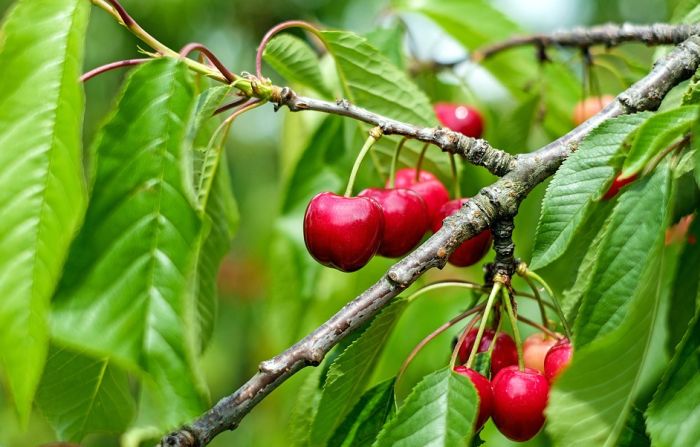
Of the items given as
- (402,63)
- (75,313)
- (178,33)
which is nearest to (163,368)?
(75,313)

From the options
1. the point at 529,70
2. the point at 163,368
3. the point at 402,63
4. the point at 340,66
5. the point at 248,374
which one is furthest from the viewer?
the point at 248,374

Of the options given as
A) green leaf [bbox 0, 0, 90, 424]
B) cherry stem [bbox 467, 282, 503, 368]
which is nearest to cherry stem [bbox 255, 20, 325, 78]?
green leaf [bbox 0, 0, 90, 424]

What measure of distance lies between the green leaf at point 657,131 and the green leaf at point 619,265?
0.19 ft

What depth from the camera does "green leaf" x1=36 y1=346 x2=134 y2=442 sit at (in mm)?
1174

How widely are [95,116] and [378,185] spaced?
3.63 metres

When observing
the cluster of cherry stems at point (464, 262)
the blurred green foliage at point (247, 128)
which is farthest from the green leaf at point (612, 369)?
the blurred green foliage at point (247, 128)

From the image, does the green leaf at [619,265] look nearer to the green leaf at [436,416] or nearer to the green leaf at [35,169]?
the green leaf at [436,416]

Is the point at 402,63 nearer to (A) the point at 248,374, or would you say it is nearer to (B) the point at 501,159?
(B) the point at 501,159

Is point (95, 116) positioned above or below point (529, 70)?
above

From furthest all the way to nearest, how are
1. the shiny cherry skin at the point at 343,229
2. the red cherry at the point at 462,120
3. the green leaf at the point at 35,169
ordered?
the red cherry at the point at 462,120, the shiny cherry skin at the point at 343,229, the green leaf at the point at 35,169

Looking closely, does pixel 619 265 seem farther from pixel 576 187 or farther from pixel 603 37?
pixel 603 37

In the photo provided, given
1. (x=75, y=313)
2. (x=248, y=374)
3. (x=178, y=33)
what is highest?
(x=178, y=33)

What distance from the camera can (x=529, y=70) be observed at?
6.89 ft

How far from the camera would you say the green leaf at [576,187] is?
964 millimetres
